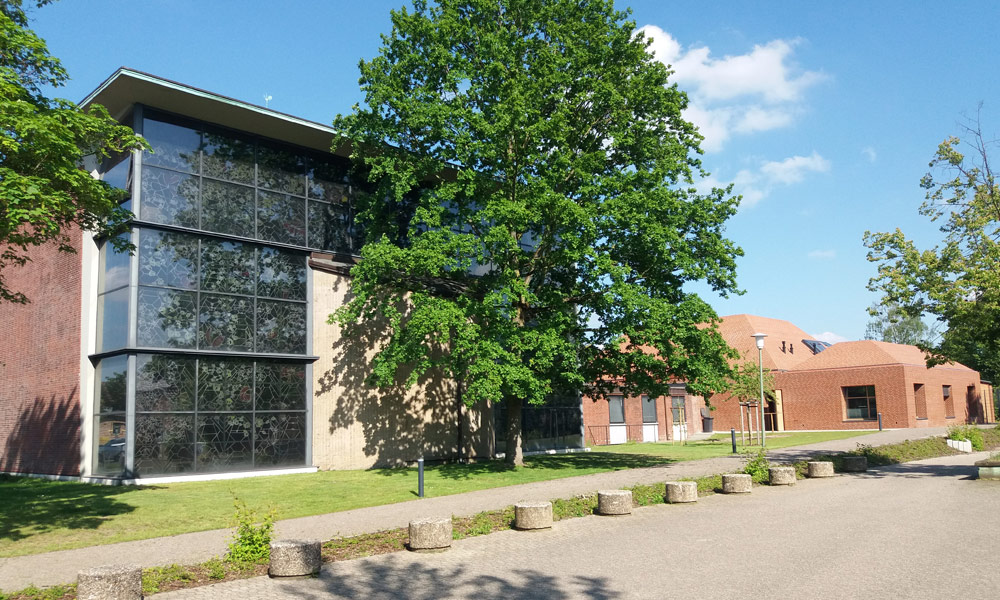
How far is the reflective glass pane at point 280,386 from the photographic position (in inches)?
854

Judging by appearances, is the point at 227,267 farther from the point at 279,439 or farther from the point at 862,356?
the point at 862,356

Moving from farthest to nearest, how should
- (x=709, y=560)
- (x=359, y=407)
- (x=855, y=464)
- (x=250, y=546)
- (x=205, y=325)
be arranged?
(x=359, y=407)
(x=855, y=464)
(x=205, y=325)
(x=250, y=546)
(x=709, y=560)

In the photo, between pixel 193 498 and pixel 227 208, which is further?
pixel 227 208

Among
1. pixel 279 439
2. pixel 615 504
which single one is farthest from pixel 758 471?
pixel 279 439

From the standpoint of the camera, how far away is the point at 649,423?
43.0 m

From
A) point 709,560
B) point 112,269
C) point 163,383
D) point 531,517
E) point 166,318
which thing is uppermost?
point 112,269

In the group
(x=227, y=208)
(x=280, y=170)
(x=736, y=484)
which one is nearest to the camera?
(x=736, y=484)

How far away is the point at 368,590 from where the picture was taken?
8172 millimetres

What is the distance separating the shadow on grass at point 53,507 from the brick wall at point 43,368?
76.0 inches

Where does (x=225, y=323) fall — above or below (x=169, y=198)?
below

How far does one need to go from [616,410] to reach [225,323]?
24.5 metres

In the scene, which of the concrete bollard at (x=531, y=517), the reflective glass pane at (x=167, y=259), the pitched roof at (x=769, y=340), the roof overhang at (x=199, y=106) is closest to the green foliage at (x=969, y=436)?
the pitched roof at (x=769, y=340)

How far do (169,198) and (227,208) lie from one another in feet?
5.38

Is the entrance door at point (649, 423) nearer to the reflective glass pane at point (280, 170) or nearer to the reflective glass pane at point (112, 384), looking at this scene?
the reflective glass pane at point (280, 170)
